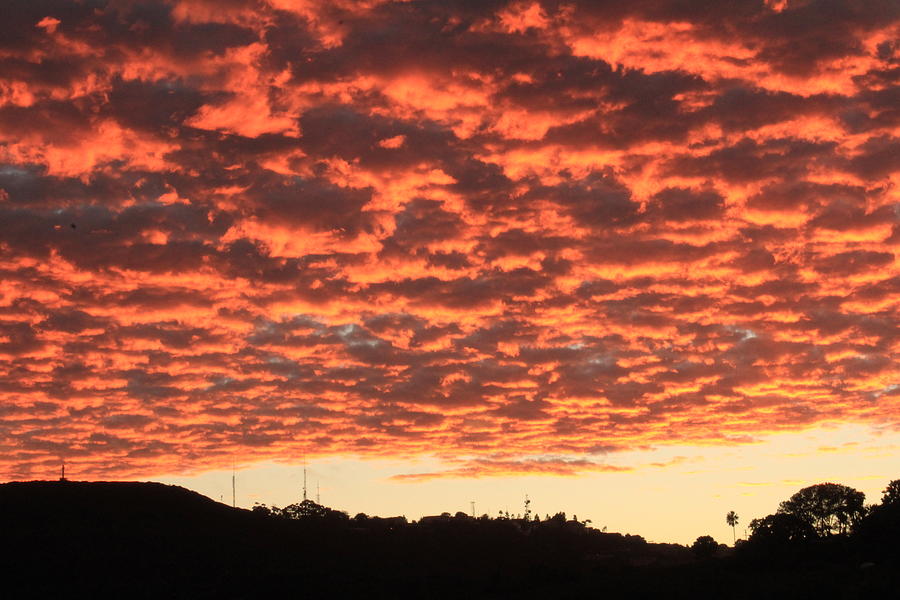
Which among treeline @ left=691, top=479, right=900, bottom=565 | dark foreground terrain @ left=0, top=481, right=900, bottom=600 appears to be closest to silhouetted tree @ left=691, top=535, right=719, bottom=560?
treeline @ left=691, top=479, right=900, bottom=565

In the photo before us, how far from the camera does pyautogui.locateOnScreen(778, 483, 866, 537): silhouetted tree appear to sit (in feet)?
→ 564

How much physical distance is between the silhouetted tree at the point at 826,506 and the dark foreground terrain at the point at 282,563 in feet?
121

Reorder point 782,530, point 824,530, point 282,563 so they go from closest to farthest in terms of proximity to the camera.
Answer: point 282,563, point 782,530, point 824,530

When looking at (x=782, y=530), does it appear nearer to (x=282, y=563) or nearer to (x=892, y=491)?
(x=892, y=491)

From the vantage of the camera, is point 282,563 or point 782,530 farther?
point 782,530

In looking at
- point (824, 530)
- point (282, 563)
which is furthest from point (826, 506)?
point (282, 563)

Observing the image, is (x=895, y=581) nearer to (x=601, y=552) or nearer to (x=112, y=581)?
(x=112, y=581)

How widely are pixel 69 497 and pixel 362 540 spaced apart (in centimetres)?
4683

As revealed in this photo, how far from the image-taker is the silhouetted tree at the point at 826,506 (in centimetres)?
17188

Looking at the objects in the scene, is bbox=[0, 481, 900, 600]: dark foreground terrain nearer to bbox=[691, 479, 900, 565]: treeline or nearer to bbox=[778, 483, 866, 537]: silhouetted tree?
bbox=[691, 479, 900, 565]: treeline

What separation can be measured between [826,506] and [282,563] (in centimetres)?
10109

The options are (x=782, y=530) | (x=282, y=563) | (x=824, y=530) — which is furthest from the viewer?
(x=824, y=530)

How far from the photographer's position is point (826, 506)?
17662cm

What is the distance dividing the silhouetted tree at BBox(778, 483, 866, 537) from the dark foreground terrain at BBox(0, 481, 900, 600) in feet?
121
